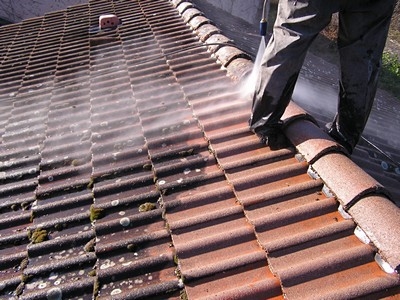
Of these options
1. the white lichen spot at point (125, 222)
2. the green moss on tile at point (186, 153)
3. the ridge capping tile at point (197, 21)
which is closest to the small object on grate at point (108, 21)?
the ridge capping tile at point (197, 21)

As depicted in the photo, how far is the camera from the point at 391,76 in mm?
12969

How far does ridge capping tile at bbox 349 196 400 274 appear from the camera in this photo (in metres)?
1.63

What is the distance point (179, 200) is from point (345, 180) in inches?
36.7

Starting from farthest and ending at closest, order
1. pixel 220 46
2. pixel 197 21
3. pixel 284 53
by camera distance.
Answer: pixel 197 21
pixel 220 46
pixel 284 53

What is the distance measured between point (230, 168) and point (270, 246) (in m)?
0.68

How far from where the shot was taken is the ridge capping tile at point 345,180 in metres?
1.89

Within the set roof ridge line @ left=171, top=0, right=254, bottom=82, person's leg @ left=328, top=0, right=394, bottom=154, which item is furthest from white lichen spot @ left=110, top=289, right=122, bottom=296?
roof ridge line @ left=171, top=0, right=254, bottom=82

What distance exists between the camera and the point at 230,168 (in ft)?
7.83

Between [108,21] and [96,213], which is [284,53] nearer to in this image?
[96,213]

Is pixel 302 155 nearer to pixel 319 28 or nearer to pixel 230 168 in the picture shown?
pixel 230 168

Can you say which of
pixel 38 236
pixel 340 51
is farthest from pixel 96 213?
pixel 340 51

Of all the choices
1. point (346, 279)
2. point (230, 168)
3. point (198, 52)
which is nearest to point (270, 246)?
point (346, 279)

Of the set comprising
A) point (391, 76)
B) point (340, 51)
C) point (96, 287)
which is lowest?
point (391, 76)

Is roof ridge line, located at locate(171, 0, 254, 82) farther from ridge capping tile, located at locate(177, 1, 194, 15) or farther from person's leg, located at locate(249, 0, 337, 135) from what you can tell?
person's leg, located at locate(249, 0, 337, 135)
